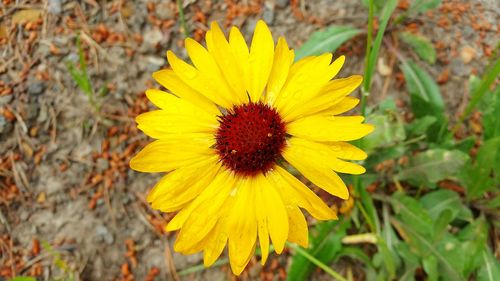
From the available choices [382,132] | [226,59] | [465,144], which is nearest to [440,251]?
[465,144]

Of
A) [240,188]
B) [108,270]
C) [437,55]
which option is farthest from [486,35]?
[108,270]

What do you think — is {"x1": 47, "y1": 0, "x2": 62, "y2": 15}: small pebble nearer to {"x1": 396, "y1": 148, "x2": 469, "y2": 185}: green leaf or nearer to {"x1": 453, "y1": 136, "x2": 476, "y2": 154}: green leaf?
{"x1": 396, "y1": 148, "x2": 469, "y2": 185}: green leaf

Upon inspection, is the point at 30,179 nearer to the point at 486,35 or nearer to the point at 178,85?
the point at 178,85

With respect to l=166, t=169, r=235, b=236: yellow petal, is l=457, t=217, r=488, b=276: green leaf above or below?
below

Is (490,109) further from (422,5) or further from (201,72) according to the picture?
(201,72)

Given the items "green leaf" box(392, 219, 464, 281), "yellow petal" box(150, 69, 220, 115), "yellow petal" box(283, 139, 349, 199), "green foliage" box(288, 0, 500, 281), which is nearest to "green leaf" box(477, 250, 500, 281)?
"green foliage" box(288, 0, 500, 281)
